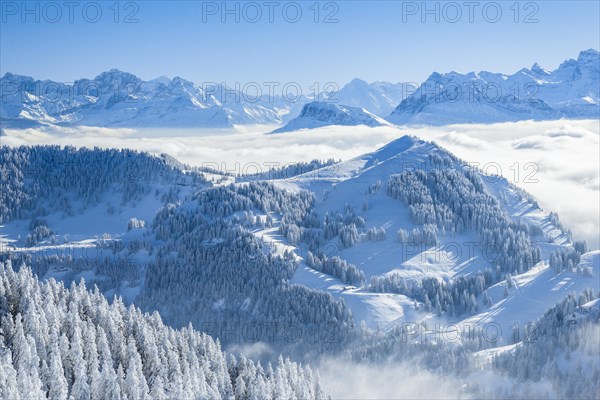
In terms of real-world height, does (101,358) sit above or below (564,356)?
above

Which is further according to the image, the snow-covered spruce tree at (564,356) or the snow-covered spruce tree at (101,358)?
the snow-covered spruce tree at (564,356)

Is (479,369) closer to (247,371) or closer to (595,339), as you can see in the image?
(595,339)

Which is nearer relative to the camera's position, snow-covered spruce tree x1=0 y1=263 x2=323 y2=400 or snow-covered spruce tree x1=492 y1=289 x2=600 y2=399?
snow-covered spruce tree x1=0 y1=263 x2=323 y2=400

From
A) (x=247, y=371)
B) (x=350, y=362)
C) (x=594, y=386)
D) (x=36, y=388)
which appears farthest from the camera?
(x=350, y=362)

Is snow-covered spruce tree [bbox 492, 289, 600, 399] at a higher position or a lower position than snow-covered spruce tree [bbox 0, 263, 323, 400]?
lower

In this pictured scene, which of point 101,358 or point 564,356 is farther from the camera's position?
point 564,356

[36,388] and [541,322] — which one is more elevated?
[36,388]

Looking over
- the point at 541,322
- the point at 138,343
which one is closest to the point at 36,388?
the point at 138,343

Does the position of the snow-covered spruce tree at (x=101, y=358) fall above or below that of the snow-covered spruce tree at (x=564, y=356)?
above
